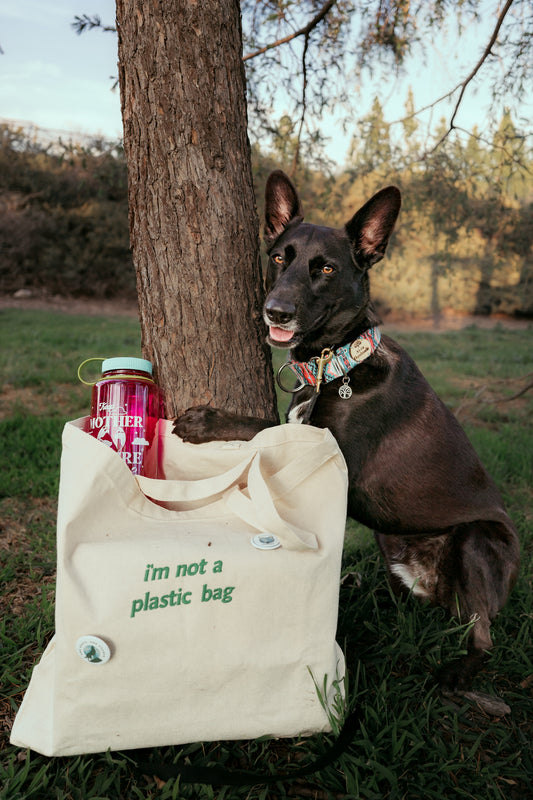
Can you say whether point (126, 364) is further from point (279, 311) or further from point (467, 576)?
point (467, 576)

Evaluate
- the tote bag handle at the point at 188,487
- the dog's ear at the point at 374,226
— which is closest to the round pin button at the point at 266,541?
the tote bag handle at the point at 188,487

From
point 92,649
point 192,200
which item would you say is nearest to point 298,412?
point 192,200

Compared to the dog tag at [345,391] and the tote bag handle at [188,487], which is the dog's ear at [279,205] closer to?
the dog tag at [345,391]

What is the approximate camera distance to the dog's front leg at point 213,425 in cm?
195

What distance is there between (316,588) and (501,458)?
10.5 feet

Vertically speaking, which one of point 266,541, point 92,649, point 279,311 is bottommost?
point 92,649

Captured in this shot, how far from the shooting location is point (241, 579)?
1433 millimetres

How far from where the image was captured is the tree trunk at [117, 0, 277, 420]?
1.92 metres

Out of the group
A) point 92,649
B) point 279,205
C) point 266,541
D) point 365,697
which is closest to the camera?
point 92,649

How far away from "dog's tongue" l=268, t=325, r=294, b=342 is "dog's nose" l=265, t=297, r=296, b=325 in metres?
0.05

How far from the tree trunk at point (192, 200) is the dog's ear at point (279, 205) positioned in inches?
9.1

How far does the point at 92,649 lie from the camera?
1.37m

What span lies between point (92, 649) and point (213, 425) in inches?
33.0

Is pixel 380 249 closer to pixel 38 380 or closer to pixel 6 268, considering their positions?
pixel 38 380
